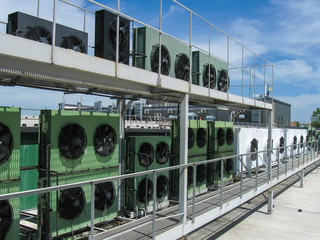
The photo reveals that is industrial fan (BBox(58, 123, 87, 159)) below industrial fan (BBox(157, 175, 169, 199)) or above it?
above

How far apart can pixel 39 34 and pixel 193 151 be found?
17.1 ft

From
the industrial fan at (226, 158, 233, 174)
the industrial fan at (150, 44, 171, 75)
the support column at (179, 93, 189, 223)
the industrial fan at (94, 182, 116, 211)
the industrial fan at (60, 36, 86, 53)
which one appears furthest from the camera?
the industrial fan at (226, 158, 233, 174)

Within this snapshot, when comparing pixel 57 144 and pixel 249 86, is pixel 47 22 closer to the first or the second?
pixel 57 144

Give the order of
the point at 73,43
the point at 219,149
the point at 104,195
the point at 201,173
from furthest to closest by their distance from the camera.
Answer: the point at 219,149 → the point at 201,173 → the point at 104,195 → the point at 73,43

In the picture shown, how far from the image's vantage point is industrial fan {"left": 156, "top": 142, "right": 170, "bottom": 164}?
306 inches

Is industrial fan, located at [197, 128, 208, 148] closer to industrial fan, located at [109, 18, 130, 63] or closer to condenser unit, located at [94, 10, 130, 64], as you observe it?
industrial fan, located at [109, 18, 130, 63]

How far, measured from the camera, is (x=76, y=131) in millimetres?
5496

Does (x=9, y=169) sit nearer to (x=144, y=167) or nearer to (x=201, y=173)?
(x=144, y=167)

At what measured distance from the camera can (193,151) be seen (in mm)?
8984

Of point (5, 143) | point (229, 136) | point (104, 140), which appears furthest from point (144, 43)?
point (229, 136)

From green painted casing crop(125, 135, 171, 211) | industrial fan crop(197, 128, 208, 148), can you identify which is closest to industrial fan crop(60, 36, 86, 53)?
green painted casing crop(125, 135, 171, 211)

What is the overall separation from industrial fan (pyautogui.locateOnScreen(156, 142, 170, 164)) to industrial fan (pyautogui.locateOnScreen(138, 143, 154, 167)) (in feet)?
1.00

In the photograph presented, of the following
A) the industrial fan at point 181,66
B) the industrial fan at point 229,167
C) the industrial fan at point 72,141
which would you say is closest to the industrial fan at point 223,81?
the industrial fan at point 181,66

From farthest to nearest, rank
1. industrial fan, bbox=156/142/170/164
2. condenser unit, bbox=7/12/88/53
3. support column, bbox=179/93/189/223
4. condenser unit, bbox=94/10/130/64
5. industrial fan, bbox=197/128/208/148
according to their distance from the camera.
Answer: industrial fan, bbox=197/128/208/148 → industrial fan, bbox=156/142/170/164 → support column, bbox=179/93/189/223 → condenser unit, bbox=7/12/88/53 → condenser unit, bbox=94/10/130/64
